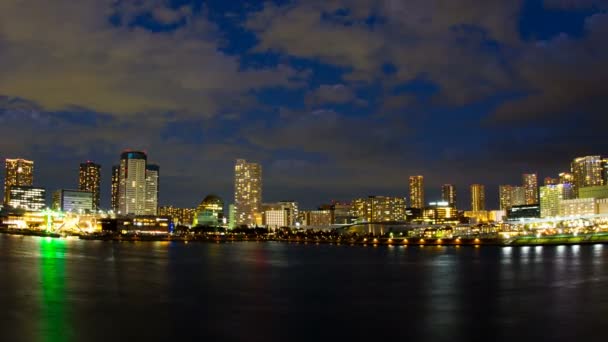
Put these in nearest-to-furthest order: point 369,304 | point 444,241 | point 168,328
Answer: point 168,328 < point 369,304 < point 444,241

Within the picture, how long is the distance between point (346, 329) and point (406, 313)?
5.29m

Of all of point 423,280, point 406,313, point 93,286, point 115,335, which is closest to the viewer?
point 115,335

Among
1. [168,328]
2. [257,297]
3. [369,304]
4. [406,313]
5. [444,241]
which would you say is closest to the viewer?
[168,328]

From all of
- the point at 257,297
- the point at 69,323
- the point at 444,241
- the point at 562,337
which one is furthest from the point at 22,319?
the point at 444,241

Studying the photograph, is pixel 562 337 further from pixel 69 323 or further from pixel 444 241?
pixel 444 241

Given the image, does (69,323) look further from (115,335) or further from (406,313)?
(406,313)

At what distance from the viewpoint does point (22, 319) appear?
888 inches

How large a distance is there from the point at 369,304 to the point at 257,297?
21.2 feet

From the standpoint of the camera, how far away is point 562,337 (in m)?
20.6

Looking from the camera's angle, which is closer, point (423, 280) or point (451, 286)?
point (451, 286)

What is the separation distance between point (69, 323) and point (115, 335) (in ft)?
10.2

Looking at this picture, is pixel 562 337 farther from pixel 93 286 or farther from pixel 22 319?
pixel 93 286

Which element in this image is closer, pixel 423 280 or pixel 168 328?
pixel 168 328

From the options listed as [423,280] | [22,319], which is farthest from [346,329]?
[423,280]
